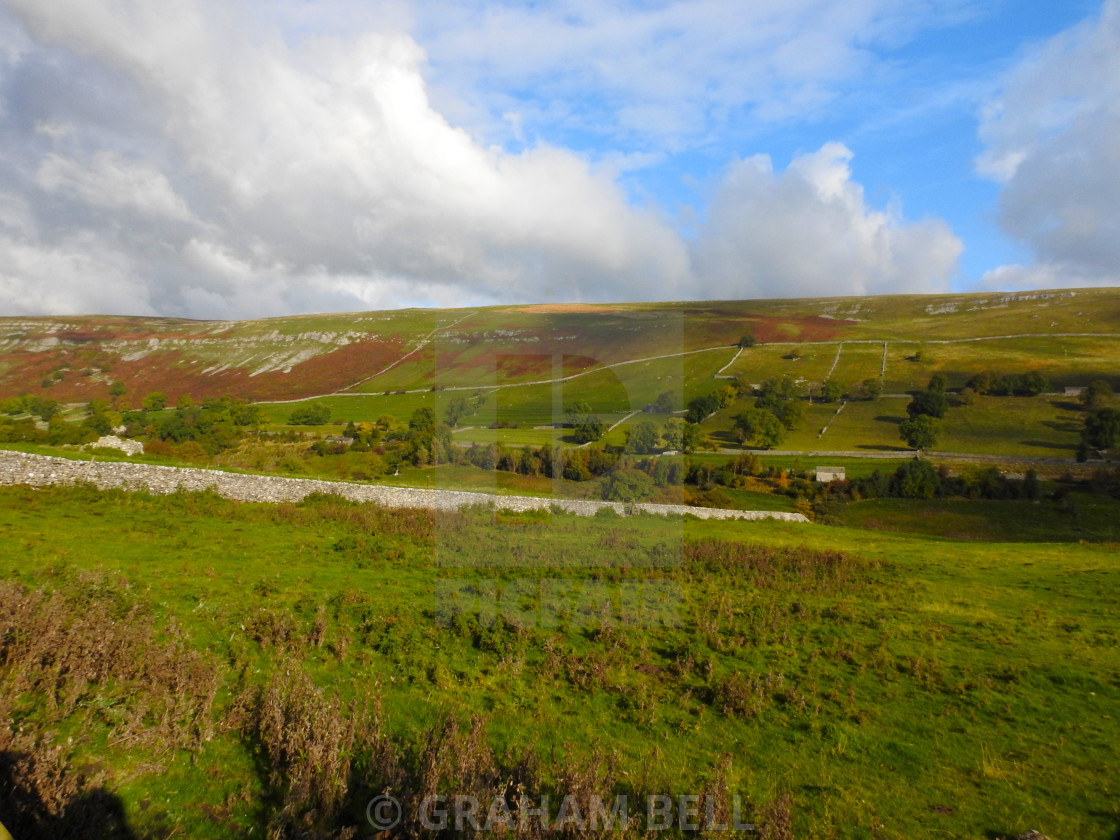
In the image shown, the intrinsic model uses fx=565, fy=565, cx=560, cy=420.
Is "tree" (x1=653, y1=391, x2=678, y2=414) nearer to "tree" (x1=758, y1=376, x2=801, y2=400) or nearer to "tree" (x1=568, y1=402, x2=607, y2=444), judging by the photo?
"tree" (x1=568, y1=402, x2=607, y2=444)

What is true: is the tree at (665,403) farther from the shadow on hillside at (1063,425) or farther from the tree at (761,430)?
the shadow on hillside at (1063,425)

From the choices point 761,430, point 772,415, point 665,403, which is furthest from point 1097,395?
point 665,403

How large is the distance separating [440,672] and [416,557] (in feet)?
29.0

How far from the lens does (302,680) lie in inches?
337

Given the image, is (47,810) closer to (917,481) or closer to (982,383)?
(917,481)

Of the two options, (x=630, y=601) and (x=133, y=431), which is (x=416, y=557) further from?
(x=133, y=431)

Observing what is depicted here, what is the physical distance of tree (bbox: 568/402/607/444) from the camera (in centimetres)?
6312

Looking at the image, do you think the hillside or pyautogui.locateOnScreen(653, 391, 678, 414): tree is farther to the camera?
the hillside

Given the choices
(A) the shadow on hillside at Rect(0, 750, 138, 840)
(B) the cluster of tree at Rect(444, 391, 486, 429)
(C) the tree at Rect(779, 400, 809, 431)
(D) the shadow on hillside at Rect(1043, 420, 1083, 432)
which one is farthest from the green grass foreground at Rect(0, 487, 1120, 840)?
(D) the shadow on hillside at Rect(1043, 420, 1083, 432)

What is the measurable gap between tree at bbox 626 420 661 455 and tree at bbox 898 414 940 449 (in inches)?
1167

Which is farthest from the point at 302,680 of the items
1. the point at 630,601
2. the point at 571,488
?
the point at 571,488

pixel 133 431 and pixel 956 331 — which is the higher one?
pixel 956 331

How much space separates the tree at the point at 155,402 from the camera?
86037 mm

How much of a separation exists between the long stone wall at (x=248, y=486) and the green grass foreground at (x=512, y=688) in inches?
155
